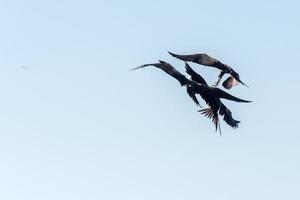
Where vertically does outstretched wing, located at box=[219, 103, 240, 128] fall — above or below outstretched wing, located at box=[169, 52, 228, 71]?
below

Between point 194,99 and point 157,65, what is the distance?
217 centimetres

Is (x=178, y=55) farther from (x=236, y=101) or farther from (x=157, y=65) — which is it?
(x=236, y=101)

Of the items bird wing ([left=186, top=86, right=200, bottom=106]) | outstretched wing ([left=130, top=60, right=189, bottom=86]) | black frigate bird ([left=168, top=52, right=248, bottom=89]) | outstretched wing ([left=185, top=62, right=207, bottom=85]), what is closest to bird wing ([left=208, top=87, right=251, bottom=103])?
outstretched wing ([left=185, top=62, right=207, bottom=85])

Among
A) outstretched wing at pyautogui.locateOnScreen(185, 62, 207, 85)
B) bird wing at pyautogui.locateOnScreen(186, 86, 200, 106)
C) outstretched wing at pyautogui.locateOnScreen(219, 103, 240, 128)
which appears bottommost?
outstretched wing at pyautogui.locateOnScreen(219, 103, 240, 128)

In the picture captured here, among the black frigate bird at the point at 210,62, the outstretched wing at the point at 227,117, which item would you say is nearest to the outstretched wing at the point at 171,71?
the black frigate bird at the point at 210,62

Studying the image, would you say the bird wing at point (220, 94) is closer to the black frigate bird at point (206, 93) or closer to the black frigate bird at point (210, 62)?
the black frigate bird at point (206, 93)

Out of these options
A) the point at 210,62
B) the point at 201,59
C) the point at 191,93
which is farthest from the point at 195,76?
the point at 201,59

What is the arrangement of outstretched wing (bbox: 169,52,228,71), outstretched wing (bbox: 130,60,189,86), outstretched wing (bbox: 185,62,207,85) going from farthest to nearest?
outstretched wing (bbox: 185,62,207,85) < outstretched wing (bbox: 130,60,189,86) < outstretched wing (bbox: 169,52,228,71)

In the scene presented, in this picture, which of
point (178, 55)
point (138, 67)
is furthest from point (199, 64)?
point (138, 67)

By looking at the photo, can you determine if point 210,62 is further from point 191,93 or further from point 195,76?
point 191,93

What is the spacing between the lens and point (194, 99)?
21.0 meters

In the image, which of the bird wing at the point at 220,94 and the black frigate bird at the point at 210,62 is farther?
the black frigate bird at the point at 210,62

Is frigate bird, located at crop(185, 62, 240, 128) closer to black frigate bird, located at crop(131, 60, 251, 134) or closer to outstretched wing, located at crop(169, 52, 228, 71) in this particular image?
black frigate bird, located at crop(131, 60, 251, 134)

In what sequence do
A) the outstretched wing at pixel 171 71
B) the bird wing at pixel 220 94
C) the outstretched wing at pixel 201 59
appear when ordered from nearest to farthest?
the bird wing at pixel 220 94
the outstretched wing at pixel 201 59
the outstretched wing at pixel 171 71
